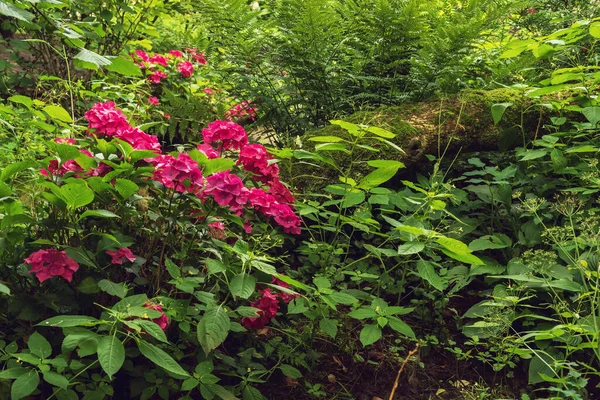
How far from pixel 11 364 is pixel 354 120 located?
2121 millimetres

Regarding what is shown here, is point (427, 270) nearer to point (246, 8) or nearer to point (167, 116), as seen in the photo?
point (246, 8)

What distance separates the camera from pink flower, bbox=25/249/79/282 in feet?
6.00

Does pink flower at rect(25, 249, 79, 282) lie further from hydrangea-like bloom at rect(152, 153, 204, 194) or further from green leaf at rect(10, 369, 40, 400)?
hydrangea-like bloom at rect(152, 153, 204, 194)

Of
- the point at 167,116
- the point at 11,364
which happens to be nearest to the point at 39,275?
the point at 11,364

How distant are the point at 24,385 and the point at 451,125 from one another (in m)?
2.47

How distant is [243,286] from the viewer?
6.11ft

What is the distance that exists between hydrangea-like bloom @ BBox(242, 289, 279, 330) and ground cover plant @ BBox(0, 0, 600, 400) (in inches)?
0.7

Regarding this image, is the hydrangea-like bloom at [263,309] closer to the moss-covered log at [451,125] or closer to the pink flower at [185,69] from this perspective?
the moss-covered log at [451,125]

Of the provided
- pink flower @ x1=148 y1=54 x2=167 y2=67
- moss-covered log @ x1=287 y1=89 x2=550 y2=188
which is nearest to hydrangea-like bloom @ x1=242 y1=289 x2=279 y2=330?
moss-covered log @ x1=287 y1=89 x2=550 y2=188

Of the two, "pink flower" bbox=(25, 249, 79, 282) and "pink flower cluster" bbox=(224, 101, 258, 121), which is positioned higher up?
"pink flower" bbox=(25, 249, 79, 282)

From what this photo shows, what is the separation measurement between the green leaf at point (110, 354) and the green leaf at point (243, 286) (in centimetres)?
40

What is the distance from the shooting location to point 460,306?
284 cm

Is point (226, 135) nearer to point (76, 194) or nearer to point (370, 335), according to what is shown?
point (76, 194)

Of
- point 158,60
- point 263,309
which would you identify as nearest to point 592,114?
point 263,309
